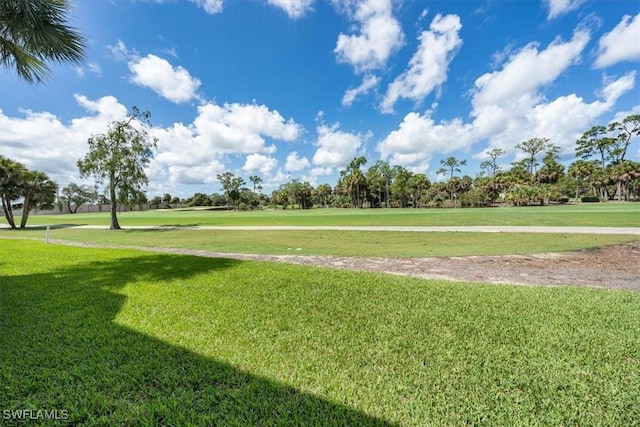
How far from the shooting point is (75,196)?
7862 cm

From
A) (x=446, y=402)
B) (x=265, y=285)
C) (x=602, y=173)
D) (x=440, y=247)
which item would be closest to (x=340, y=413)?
(x=446, y=402)

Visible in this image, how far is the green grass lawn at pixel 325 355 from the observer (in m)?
2.08

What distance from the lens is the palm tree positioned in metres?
5.04

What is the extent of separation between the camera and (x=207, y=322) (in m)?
3.71

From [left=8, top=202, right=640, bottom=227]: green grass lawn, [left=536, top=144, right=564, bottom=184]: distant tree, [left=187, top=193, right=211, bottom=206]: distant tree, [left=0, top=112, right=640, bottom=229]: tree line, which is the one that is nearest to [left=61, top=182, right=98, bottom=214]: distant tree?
[left=0, top=112, right=640, bottom=229]: tree line

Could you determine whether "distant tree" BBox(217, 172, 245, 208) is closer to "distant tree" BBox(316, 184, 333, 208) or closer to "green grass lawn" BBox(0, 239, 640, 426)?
"distant tree" BBox(316, 184, 333, 208)

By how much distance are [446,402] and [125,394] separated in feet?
8.86

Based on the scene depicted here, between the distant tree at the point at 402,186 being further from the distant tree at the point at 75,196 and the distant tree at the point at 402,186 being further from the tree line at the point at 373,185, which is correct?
the distant tree at the point at 75,196

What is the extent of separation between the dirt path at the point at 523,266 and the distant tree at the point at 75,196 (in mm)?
92557

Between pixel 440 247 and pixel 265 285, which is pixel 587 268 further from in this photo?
pixel 265 285

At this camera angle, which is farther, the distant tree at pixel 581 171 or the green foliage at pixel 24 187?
the distant tree at pixel 581 171

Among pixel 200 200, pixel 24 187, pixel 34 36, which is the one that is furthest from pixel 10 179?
pixel 200 200

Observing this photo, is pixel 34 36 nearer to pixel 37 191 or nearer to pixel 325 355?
pixel 325 355

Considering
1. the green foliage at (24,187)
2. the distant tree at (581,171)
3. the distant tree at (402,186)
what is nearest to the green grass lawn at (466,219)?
the green foliage at (24,187)
